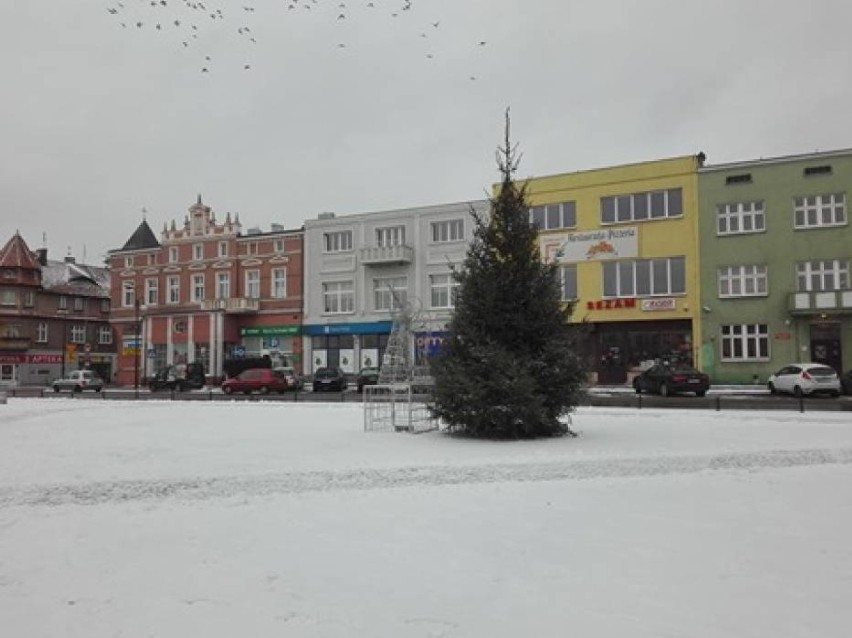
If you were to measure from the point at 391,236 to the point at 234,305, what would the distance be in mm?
13055

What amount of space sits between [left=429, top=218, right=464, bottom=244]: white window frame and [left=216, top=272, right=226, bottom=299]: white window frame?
1732 cm

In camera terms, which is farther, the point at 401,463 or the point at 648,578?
the point at 401,463

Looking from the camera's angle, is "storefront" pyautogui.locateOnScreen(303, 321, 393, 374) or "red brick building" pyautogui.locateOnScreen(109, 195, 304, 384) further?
"red brick building" pyautogui.locateOnScreen(109, 195, 304, 384)

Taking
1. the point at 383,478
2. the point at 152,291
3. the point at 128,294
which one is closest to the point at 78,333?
the point at 128,294

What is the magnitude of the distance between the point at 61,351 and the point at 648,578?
77678 millimetres

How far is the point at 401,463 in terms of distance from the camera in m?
12.3

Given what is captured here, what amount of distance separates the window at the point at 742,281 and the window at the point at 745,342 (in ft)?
5.81

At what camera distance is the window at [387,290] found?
51.6 m

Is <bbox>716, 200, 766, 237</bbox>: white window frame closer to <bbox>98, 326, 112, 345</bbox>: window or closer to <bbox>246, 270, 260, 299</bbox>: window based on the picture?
<bbox>246, 270, 260, 299</bbox>: window

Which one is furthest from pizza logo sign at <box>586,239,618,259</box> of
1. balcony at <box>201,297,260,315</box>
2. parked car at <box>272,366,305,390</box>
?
balcony at <box>201,297,260,315</box>

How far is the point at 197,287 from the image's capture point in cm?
5962

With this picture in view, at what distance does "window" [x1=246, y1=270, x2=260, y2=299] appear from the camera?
187ft

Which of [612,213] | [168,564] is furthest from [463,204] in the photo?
[168,564]

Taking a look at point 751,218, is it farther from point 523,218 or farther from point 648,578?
point 648,578
